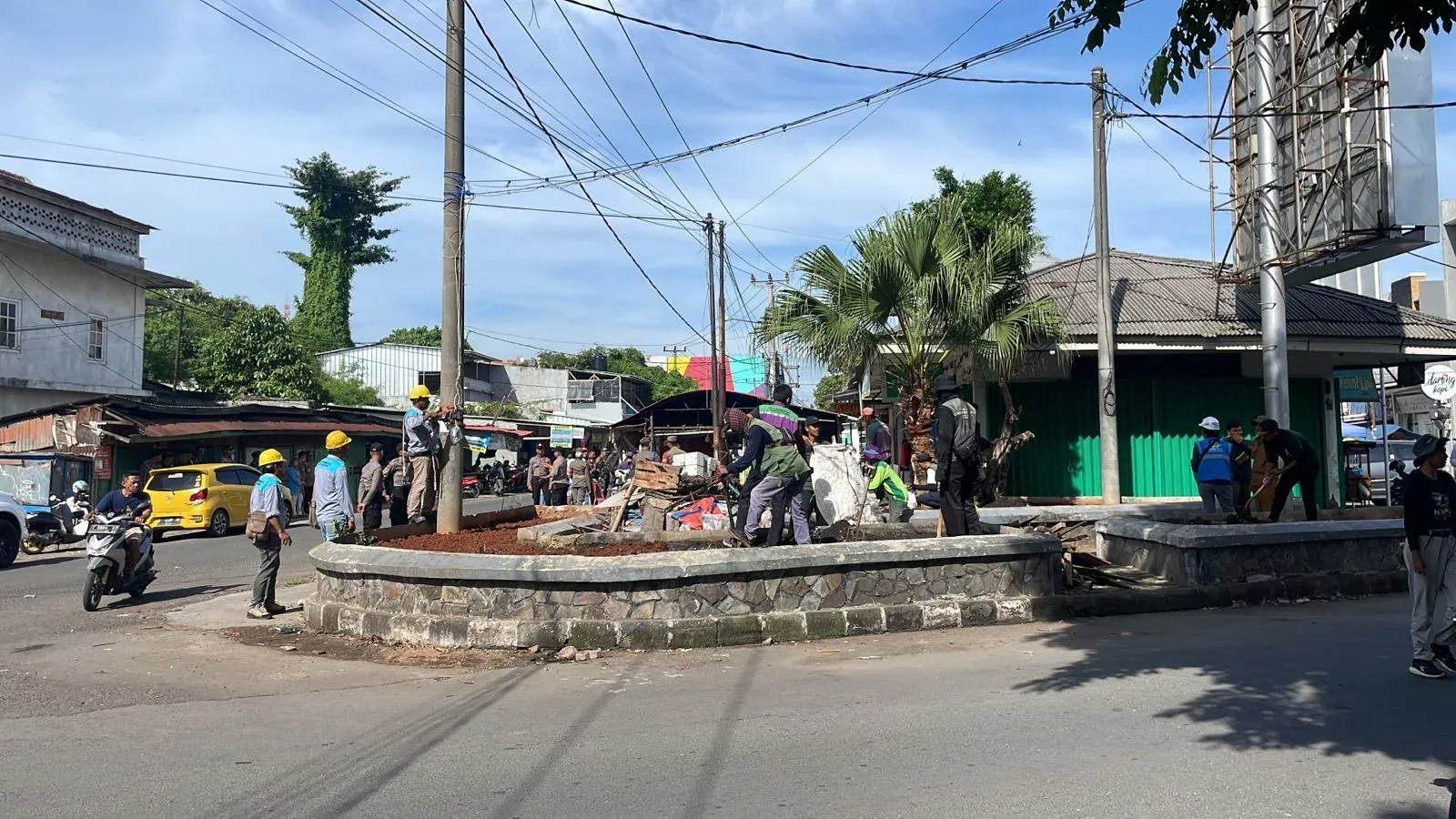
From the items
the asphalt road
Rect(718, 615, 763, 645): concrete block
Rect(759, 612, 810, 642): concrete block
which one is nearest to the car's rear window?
the asphalt road

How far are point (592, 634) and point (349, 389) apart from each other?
4422cm

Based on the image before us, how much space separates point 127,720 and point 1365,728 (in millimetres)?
7022

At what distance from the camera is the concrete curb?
26.0 feet

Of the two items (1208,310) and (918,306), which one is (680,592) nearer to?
(918,306)

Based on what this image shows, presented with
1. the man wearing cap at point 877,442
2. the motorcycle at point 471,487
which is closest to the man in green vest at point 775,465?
the man wearing cap at point 877,442

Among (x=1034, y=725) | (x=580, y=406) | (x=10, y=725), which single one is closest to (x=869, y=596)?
(x=1034, y=725)

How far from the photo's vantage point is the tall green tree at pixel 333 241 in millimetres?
51438

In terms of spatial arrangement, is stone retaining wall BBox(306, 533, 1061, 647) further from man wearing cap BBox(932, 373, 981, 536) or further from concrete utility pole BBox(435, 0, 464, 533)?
concrete utility pole BBox(435, 0, 464, 533)

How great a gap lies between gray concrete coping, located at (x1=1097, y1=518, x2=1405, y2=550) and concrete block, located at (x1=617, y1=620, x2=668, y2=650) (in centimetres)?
510

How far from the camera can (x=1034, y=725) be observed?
18.8 ft

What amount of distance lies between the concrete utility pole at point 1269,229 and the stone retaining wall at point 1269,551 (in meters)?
3.83

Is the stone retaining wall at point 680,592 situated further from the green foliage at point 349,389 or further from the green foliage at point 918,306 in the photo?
the green foliage at point 349,389

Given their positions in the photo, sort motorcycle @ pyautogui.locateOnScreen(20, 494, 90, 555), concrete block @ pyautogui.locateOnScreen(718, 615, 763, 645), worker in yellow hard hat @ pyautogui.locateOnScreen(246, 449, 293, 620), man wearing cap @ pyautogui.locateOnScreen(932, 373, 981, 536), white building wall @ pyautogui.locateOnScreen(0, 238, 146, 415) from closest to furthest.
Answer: concrete block @ pyautogui.locateOnScreen(718, 615, 763, 645)
man wearing cap @ pyautogui.locateOnScreen(932, 373, 981, 536)
worker in yellow hard hat @ pyautogui.locateOnScreen(246, 449, 293, 620)
motorcycle @ pyautogui.locateOnScreen(20, 494, 90, 555)
white building wall @ pyautogui.locateOnScreen(0, 238, 146, 415)

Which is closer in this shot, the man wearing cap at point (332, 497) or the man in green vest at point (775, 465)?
the man in green vest at point (775, 465)
